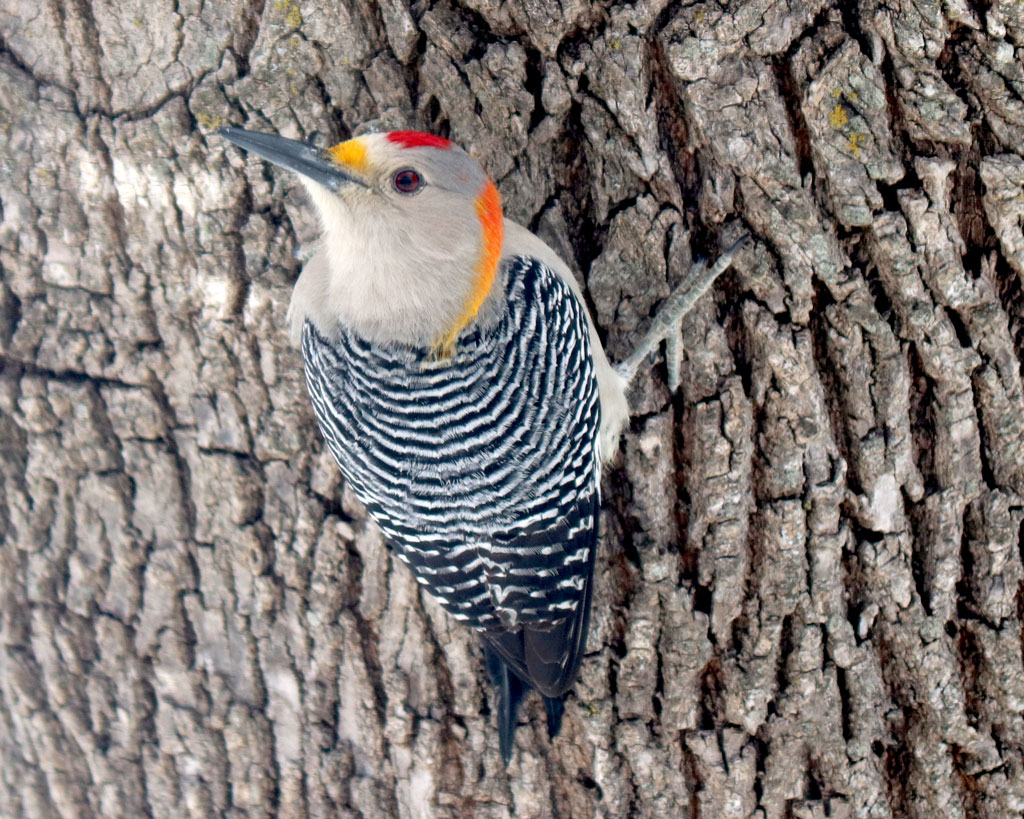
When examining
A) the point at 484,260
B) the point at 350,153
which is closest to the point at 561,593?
the point at 484,260

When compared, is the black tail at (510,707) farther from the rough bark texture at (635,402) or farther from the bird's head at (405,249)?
the bird's head at (405,249)

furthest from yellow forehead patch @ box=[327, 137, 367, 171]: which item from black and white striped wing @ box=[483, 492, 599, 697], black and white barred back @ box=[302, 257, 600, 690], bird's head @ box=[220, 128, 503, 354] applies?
black and white striped wing @ box=[483, 492, 599, 697]

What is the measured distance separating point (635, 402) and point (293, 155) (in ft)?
3.94

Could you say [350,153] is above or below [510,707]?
above

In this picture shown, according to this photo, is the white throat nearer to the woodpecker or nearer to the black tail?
the woodpecker

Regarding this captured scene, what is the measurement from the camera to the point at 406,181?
→ 253 cm

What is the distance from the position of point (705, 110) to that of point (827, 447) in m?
0.98

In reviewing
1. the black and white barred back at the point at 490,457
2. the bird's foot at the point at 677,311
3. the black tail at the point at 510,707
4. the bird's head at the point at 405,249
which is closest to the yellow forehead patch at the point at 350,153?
the bird's head at the point at 405,249

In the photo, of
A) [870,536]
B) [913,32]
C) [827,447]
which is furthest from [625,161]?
[870,536]

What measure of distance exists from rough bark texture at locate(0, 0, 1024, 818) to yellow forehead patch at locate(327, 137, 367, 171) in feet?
0.51

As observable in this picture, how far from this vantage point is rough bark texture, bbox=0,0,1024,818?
7.47 ft

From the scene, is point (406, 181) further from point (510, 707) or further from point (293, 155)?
point (510, 707)

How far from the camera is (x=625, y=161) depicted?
2.38 m

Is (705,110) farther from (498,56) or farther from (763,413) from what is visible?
(763,413)
